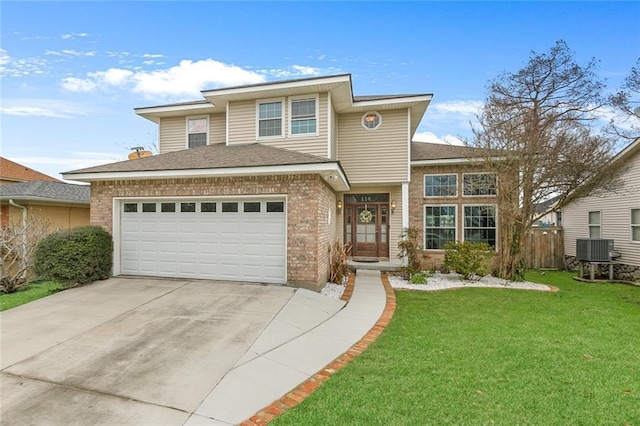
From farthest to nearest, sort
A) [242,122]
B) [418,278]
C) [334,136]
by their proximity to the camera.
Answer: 1. [334,136]
2. [242,122]
3. [418,278]

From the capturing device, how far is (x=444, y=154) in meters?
11.8

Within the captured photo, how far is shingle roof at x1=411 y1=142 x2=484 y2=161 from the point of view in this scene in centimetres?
1077

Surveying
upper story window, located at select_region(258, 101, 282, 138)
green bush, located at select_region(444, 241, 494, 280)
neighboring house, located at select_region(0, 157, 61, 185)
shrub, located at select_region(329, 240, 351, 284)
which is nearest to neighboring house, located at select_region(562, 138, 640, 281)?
green bush, located at select_region(444, 241, 494, 280)

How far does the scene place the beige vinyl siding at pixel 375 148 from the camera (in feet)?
35.8

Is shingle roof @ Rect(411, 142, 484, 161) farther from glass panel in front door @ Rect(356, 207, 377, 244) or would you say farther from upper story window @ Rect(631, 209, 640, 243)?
upper story window @ Rect(631, 209, 640, 243)

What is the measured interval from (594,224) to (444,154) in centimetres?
733

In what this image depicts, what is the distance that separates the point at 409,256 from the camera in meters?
10.3

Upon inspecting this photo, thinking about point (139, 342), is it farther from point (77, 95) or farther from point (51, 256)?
point (77, 95)

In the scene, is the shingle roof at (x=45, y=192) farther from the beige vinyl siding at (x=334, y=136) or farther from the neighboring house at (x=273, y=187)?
the beige vinyl siding at (x=334, y=136)

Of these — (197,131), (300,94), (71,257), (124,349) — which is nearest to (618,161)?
(300,94)

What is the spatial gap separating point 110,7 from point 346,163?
8.71 m

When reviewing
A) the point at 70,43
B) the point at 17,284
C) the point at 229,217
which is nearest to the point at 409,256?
the point at 229,217

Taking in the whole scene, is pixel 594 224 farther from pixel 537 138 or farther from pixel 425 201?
pixel 425 201

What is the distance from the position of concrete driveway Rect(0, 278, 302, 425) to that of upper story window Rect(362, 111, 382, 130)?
6.84m
